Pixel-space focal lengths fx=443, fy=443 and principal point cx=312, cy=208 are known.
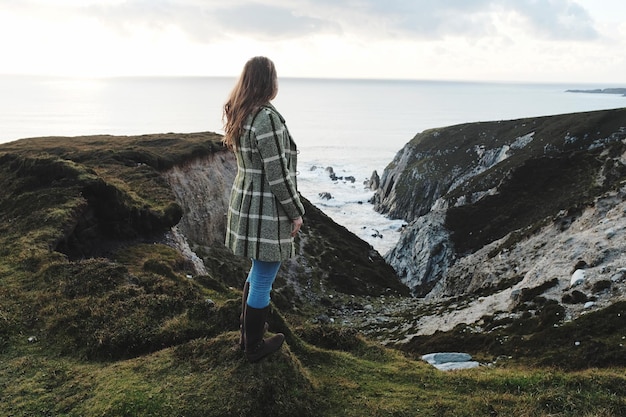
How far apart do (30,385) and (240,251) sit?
528cm

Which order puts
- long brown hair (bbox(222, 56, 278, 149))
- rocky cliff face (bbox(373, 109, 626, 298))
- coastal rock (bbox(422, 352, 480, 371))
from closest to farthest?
long brown hair (bbox(222, 56, 278, 149))
coastal rock (bbox(422, 352, 480, 371))
rocky cliff face (bbox(373, 109, 626, 298))

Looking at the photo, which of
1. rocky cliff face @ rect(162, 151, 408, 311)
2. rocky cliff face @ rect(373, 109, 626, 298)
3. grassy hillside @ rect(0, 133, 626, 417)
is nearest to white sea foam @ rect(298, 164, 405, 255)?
rocky cliff face @ rect(373, 109, 626, 298)

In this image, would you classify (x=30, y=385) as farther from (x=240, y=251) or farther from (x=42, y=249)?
(x=42, y=249)

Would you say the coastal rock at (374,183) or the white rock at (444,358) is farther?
the coastal rock at (374,183)

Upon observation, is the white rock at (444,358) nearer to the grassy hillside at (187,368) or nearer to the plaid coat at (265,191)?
the grassy hillside at (187,368)

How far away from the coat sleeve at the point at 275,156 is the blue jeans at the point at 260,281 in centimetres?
Answer: 117

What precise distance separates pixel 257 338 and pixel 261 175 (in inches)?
124

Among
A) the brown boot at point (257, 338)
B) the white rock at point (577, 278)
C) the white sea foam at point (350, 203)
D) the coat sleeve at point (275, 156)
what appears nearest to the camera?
the coat sleeve at point (275, 156)

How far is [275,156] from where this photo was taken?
7.12 meters

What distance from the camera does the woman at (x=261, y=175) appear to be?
7.14 meters

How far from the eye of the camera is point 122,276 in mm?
14250

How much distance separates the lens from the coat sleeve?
708 centimetres

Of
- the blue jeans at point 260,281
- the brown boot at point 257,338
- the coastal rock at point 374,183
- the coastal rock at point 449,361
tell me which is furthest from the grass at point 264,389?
the coastal rock at point 374,183

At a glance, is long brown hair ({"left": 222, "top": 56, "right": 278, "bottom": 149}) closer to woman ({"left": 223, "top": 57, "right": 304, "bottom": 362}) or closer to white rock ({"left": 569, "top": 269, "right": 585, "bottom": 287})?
woman ({"left": 223, "top": 57, "right": 304, "bottom": 362})
